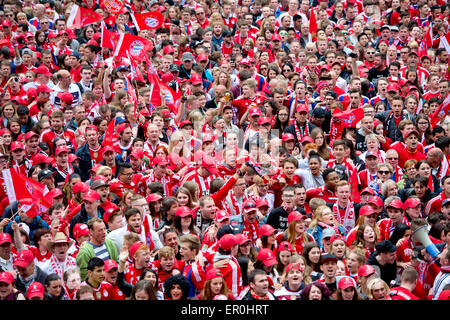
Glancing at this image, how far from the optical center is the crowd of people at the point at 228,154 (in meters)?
9.30

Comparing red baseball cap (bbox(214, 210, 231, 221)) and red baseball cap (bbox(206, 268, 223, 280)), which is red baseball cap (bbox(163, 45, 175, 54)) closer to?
red baseball cap (bbox(214, 210, 231, 221))

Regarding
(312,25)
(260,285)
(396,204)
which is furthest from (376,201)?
(312,25)

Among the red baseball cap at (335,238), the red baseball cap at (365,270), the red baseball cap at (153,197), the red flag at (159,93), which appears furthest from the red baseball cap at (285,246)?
the red flag at (159,93)

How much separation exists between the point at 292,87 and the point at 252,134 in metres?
2.51

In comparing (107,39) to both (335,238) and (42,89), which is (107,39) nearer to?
(42,89)

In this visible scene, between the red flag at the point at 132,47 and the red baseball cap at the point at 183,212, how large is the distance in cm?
578

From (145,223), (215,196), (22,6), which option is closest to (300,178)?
(215,196)

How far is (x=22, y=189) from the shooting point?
10602 millimetres

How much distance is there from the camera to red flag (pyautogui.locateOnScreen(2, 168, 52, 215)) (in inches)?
415

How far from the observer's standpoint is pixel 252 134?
516 inches

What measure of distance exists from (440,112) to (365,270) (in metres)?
6.10

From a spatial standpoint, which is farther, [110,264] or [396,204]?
[396,204]

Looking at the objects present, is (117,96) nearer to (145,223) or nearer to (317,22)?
(145,223)

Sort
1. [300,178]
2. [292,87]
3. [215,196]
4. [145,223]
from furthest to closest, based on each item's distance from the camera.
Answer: [292,87] → [300,178] → [215,196] → [145,223]
